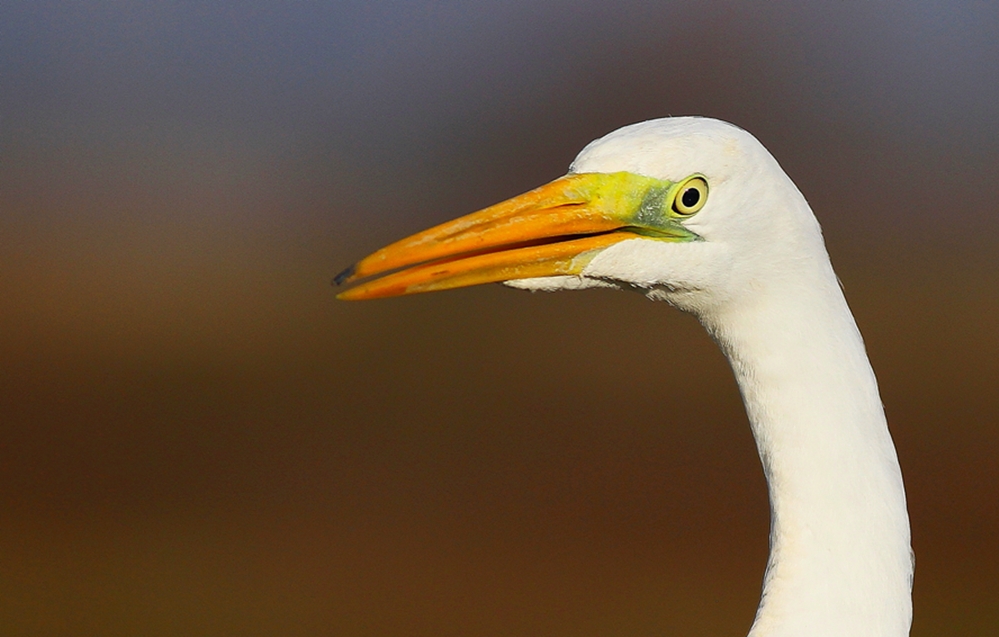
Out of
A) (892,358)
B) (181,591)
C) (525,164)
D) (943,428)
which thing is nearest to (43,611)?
(181,591)

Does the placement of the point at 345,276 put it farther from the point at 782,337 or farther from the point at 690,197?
the point at 782,337

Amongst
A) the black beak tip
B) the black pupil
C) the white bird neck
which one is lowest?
the white bird neck

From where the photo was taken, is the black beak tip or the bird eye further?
the black beak tip

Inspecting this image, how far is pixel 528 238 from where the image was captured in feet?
7.68

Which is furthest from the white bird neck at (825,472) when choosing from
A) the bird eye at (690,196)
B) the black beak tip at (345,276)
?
the black beak tip at (345,276)

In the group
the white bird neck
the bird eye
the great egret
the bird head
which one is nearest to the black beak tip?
the bird head

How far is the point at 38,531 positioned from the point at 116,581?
7.29 ft

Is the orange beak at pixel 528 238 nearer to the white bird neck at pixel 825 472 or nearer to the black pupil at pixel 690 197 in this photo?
the black pupil at pixel 690 197

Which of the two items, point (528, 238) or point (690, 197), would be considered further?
point (528, 238)

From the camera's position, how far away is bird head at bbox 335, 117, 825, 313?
7.16 feet

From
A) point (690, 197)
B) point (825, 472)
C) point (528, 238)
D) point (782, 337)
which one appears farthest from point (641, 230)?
point (825, 472)

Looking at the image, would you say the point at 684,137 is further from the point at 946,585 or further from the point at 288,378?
the point at 288,378

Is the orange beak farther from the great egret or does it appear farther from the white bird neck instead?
the white bird neck

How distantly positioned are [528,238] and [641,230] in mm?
257
